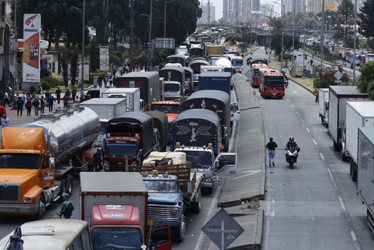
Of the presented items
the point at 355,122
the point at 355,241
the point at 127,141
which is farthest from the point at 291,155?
the point at 355,241

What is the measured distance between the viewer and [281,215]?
3097 centimetres

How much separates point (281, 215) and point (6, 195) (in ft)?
29.8

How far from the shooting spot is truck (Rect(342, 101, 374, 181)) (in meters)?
35.3

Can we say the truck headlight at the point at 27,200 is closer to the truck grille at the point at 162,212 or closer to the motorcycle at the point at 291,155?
the truck grille at the point at 162,212

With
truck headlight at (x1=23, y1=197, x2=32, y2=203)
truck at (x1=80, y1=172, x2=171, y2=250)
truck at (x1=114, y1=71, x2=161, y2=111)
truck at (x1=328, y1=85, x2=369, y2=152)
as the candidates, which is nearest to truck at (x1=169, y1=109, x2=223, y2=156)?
truck at (x1=328, y1=85, x2=369, y2=152)

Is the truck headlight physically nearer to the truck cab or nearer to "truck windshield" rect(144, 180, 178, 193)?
the truck cab

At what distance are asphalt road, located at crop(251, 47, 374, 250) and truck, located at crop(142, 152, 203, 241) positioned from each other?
258 centimetres

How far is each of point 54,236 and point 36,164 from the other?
45.9ft

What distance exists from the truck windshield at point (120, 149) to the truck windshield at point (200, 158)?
9.44ft

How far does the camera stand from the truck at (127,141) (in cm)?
3753

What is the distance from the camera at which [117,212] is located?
73.5ft

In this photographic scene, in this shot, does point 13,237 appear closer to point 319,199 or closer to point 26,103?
point 319,199

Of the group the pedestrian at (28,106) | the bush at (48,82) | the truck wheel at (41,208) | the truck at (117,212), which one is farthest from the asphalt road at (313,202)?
the bush at (48,82)

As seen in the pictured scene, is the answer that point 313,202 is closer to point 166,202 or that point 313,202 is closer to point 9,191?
point 166,202
